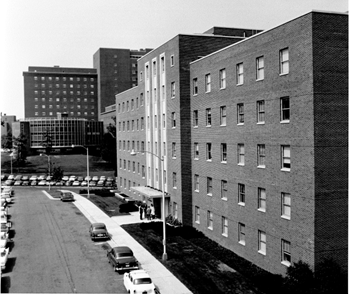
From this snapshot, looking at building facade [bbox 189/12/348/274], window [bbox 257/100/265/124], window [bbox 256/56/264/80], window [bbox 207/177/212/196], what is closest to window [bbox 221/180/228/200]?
building facade [bbox 189/12/348/274]

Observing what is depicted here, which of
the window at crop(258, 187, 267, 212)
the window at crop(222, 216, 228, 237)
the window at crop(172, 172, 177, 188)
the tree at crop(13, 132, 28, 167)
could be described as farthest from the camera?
the tree at crop(13, 132, 28, 167)

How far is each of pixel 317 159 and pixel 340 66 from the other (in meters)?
5.79

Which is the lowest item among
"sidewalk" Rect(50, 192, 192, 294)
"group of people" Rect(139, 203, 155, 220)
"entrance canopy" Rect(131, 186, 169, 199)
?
"sidewalk" Rect(50, 192, 192, 294)

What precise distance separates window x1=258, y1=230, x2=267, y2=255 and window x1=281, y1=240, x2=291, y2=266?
6.68 feet

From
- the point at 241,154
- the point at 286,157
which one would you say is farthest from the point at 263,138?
the point at 241,154

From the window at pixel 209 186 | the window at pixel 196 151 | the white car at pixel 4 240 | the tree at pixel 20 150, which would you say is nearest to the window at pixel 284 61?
the window at pixel 209 186

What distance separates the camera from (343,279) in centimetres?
2384

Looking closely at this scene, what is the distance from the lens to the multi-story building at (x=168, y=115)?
42.3 meters

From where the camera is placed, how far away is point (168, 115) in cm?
4531

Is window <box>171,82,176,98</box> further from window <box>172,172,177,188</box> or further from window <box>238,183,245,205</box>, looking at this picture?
window <box>238,183,245,205</box>

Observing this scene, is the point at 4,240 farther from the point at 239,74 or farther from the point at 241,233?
the point at 239,74

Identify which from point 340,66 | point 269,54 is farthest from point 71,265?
point 340,66

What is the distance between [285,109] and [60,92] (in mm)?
119122

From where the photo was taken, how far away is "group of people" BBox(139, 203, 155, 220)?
47.2m
